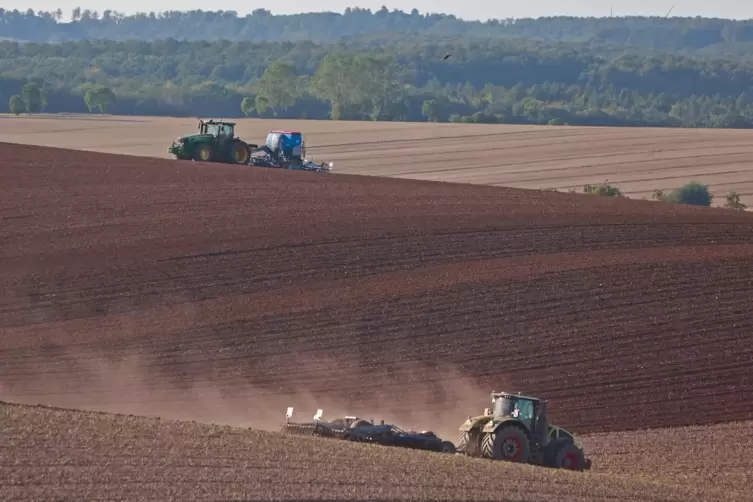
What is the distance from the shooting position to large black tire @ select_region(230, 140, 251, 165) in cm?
4575

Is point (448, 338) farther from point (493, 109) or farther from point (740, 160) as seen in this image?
point (493, 109)

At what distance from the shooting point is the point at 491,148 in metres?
88.8

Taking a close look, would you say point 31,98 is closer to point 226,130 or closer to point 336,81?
point 336,81

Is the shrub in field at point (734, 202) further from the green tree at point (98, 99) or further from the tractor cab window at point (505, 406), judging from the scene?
the green tree at point (98, 99)

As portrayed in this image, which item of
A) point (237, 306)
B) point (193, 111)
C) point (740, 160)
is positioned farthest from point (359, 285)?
point (193, 111)

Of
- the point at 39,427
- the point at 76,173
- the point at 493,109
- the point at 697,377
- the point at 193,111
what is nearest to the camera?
the point at 39,427

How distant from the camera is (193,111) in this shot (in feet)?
455

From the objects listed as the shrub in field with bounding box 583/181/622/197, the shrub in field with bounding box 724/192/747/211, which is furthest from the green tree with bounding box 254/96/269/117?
the shrub in field with bounding box 724/192/747/211

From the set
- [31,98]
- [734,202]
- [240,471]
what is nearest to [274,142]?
[734,202]

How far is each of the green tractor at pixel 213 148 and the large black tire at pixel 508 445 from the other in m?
27.9

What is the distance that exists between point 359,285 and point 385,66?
128m

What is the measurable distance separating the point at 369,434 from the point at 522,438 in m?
2.31

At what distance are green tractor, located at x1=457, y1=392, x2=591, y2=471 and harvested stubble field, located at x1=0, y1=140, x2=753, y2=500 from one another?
30.4 inches

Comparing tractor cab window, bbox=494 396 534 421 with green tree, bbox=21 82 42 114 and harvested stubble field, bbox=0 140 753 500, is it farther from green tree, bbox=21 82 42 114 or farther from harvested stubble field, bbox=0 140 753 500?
green tree, bbox=21 82 42 114
